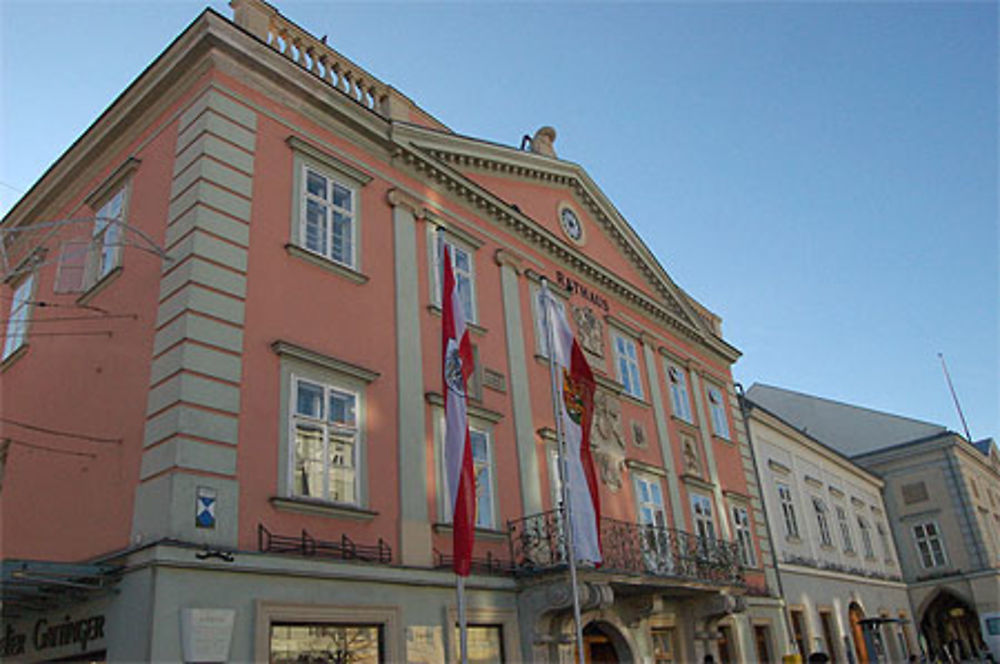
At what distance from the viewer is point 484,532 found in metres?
13.3

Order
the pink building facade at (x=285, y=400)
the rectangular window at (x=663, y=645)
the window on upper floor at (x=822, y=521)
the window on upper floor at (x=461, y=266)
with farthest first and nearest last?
the window on upper floor at (x=822, y=521) < the rectangular window at (x=663, y=645) < the window on upper floor at (x=461, y=266) < the pink building facade at (x=285, y=400)

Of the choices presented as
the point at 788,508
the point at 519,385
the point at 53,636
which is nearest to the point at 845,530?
the point at 788,508

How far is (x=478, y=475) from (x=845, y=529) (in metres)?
24.5

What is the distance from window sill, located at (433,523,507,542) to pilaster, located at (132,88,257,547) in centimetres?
353

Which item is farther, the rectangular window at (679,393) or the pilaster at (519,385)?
the rectangular window at (679,393)

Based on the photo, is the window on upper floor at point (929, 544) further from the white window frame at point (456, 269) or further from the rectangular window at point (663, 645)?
the white window frame at point (456, 269)

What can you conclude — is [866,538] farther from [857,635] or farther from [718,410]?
[718,410]

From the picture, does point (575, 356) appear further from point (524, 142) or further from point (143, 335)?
point (524, 142)

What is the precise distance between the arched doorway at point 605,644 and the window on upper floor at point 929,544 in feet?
101

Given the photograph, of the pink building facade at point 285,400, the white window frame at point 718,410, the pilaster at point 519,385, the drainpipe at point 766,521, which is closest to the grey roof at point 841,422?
the drainpipe at point 766,521

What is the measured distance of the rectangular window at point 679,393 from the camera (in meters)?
21.9

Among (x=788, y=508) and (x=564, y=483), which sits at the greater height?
(x=788, y=508)

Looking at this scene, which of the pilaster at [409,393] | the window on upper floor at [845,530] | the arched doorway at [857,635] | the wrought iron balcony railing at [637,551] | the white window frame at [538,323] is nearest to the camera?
the pilaster at [409,393]

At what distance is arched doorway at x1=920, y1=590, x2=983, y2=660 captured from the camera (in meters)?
41.1
